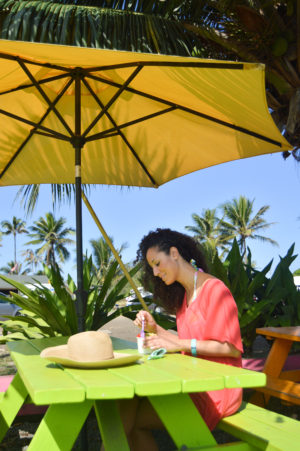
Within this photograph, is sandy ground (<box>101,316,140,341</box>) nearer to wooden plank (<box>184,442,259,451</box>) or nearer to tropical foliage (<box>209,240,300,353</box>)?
tropical foliage (<box>209,240,300,353</box>)

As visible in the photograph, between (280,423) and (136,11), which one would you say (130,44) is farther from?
(280,423)

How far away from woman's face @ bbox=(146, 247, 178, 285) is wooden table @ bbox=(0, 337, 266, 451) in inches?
19.0

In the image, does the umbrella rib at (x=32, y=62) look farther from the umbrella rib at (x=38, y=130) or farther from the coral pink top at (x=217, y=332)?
the coral pink top at (x=217, y=332)

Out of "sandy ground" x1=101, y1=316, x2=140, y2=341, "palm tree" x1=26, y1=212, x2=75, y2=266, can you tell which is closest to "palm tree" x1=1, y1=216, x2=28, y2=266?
"palm tree" x1=26, y1=212, x2=75, y2=266

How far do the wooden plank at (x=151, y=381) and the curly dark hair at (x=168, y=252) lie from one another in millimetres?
811

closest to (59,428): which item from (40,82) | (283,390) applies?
(283,390)

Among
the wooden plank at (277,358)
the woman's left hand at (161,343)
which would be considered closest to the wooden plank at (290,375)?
the wooden plank at (277,358)

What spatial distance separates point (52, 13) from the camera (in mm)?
7383

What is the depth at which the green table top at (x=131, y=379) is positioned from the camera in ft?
4.66

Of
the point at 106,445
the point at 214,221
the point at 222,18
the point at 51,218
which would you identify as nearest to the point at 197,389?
the point at 106,445

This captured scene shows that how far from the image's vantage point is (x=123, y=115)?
13.1 feet

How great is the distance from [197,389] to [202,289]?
717 millimetres

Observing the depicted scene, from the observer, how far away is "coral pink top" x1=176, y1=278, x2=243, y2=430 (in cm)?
204

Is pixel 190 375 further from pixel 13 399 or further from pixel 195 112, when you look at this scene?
pixel 195 112
